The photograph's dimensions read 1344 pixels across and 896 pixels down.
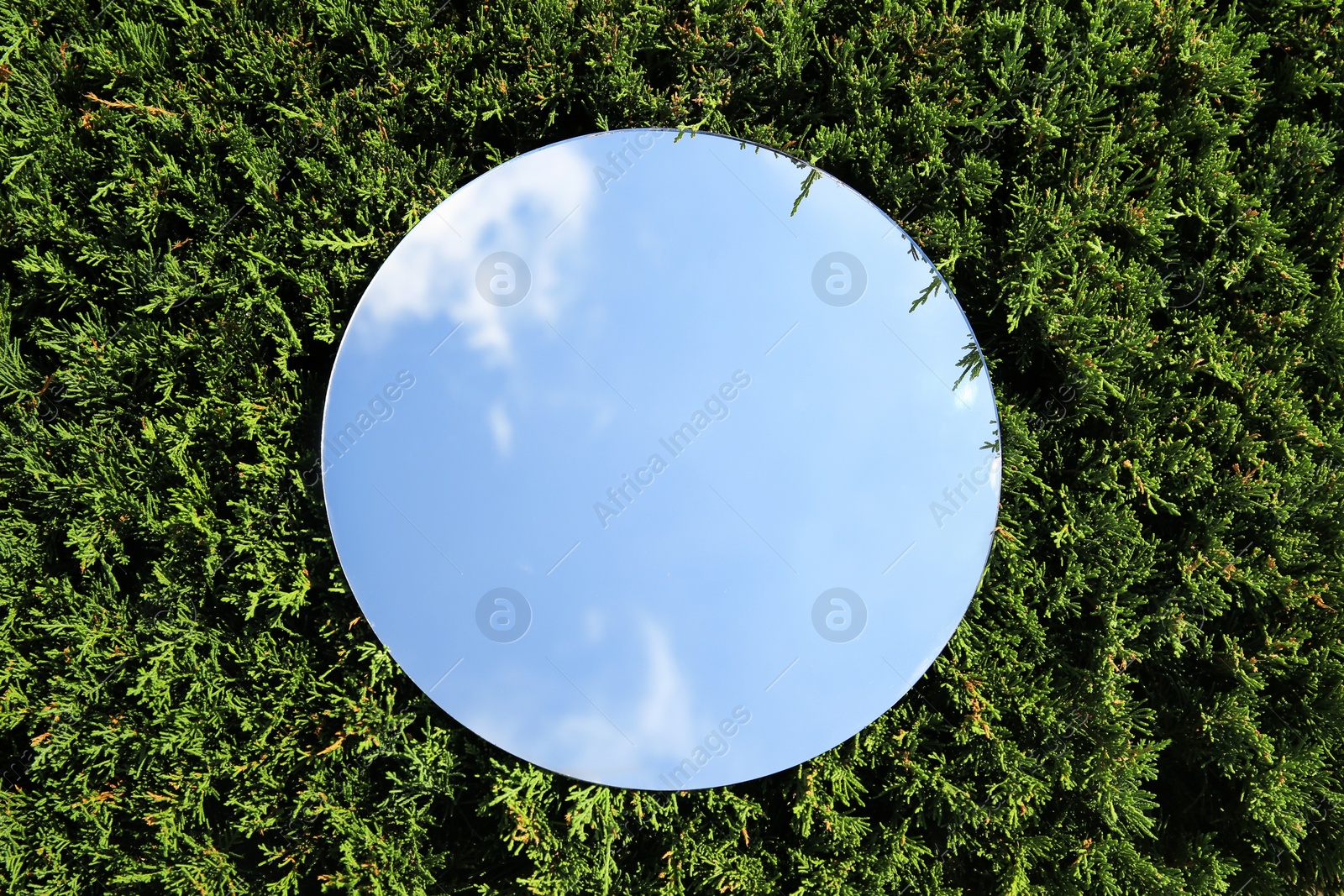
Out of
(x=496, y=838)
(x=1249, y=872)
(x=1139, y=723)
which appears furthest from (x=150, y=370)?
(x=1249, y=872)

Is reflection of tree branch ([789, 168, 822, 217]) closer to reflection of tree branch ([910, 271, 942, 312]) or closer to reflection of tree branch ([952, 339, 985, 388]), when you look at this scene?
reflection of tree branch ([910, 271, 942, 312])

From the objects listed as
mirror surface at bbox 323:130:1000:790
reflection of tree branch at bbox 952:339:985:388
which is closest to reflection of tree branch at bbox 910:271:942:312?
mirror surface at bbox 323:130:1000:790

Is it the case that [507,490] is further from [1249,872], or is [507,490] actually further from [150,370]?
[1249,872]

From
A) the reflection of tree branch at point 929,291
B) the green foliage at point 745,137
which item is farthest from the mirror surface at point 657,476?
the green foliage at point 745,137

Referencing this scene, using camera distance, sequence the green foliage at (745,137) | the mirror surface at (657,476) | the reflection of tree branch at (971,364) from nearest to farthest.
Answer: the mirror surface at (657,476), the reflection of tree branch at (971,364), the green foliage at (745,137)

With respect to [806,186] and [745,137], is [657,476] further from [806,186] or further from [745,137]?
[745,137]

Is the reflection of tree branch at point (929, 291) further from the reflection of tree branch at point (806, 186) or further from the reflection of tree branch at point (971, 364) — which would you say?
the reflection of tree branch at point (806, 186)

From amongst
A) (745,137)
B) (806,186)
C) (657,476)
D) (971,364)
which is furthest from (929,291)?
(657,476)
